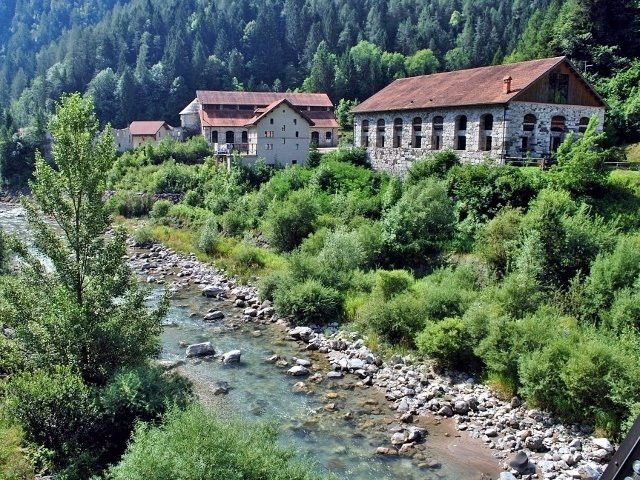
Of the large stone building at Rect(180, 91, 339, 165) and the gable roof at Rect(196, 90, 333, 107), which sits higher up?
the gable roof at Rect(196, 90, 333, 107)

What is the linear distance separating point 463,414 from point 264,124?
124 ft

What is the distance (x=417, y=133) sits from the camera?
3991cm

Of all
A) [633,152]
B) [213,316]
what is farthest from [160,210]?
[633,152]

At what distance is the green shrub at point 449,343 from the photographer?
2006 centimetres

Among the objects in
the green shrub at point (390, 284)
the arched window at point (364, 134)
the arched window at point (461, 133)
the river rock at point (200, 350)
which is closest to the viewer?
the river rock at point (200, 350)

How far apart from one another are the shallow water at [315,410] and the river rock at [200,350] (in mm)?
A: 439

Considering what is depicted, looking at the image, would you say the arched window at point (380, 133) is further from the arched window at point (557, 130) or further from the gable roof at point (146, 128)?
the gable roof at point (146, 128)

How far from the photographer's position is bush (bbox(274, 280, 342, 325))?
2603 centimetres

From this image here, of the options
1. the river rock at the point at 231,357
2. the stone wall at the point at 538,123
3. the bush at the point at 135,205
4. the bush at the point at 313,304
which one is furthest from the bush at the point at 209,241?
the stone wall at the point at 538,123

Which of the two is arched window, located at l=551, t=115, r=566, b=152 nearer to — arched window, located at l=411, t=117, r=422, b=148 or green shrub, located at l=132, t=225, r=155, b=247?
arched window, located at l=411, t=117, r=422, b=148

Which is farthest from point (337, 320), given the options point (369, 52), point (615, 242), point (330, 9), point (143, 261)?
point (330, 9)

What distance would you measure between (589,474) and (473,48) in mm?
98310

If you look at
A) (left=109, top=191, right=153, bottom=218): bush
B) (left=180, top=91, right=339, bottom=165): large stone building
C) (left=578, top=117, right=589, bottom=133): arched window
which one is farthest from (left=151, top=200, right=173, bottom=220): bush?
(left=578, top=117, right=589, bottom=133): arched window

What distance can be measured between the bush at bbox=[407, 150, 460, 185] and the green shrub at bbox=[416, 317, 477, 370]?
606 inches
